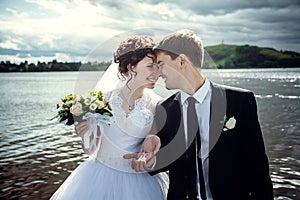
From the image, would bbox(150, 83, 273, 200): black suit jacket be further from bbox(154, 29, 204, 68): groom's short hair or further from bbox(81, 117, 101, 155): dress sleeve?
bbox(81, 117, 101, 155): dress sleeve

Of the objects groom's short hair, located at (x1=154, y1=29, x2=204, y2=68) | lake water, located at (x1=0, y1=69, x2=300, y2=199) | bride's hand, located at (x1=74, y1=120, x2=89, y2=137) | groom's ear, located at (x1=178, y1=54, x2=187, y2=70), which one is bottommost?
lake water, located at (x1=0, y1=69, x2=300, y2=199)

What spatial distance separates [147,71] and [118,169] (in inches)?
45.6

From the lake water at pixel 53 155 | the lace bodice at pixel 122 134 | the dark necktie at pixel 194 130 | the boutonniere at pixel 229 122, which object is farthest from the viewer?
the lake water at pixel 53 155

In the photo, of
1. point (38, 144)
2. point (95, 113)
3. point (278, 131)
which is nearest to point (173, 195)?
point (95, 113)

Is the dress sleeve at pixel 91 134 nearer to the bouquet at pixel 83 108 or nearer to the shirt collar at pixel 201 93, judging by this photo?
the bouquet at pixel 83 108

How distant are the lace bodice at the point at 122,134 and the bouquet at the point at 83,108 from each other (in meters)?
0.19

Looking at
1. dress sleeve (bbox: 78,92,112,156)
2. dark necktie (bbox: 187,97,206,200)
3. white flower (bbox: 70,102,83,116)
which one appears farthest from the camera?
dress sleeve (bbox: 78,92,112,156)

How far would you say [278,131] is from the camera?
1356cm

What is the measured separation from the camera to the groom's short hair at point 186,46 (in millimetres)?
3324

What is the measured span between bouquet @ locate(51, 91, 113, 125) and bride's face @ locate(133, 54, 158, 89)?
1.55ft

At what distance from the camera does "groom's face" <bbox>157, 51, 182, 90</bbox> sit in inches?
135

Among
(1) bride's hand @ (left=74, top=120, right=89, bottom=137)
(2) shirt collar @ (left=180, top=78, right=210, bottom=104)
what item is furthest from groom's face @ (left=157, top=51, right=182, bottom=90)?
(1) bride's hand @ (left=74, top=120, right=89, bottom=137)

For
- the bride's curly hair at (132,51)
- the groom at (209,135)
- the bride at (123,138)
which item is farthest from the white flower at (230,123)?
the bride's curly hair at (132,51)

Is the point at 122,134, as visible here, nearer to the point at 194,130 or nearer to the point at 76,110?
the point at 76,110
